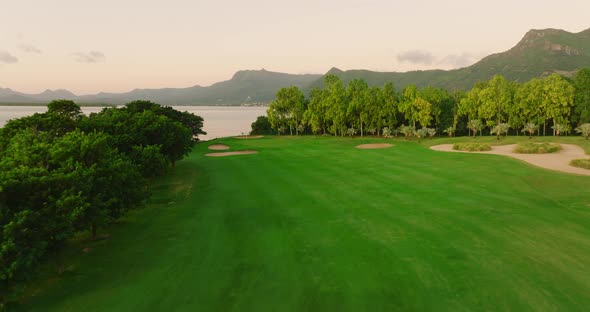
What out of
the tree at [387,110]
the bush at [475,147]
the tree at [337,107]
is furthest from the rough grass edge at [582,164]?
the tree at [337,107]

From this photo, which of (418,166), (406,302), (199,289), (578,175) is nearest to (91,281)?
(199,289)

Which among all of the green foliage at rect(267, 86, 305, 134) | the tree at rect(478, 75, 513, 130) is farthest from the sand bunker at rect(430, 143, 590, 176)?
the green foliage at rect(267, 86, 305, 134)

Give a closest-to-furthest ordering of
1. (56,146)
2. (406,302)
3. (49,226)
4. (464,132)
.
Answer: (406,302)
(49,226)
(56,146)
(464,132)

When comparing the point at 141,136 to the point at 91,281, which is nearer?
the point at 91,281

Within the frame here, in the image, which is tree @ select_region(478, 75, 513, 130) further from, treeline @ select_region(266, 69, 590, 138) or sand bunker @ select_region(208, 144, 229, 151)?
sand bunker @ select_region(208, 144, 229, 151)

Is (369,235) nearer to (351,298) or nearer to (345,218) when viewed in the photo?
(345,218)

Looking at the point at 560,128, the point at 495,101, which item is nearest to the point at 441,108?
the point at 495,101

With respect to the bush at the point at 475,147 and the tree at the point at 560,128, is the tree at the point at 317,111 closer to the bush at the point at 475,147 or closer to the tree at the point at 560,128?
the bush at the point at 475,147
